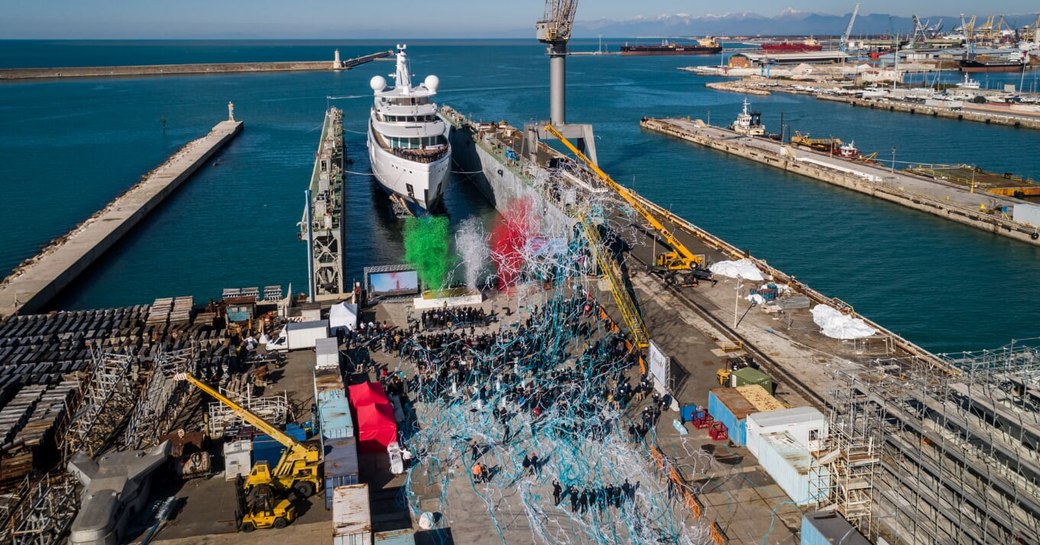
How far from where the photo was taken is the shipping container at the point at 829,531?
21.0 meters

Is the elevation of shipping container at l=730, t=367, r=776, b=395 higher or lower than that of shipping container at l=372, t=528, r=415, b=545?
higher

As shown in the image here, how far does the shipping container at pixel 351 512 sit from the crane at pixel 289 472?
1943 mm

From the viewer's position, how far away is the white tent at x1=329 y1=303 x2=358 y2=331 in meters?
38.6

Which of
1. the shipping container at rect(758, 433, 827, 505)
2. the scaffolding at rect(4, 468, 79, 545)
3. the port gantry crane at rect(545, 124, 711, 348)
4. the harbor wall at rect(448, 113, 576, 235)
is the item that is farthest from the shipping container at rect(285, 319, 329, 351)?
the shipping container at rect(758, 433, 827, 505)

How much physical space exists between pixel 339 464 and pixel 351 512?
2858 millimetres

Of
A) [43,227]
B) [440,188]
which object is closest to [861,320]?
[440,188]

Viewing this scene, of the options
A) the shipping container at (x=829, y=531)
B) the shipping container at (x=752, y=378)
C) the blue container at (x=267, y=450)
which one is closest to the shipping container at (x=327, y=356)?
the blue container at (x=267, y=450)

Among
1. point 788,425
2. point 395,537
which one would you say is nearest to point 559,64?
point 788,425

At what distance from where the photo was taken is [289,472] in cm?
2550

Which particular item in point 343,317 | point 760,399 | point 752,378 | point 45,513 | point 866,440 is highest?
point 866,440

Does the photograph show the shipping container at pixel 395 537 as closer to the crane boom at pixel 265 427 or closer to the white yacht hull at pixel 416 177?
the crane boom at pixel 265 427

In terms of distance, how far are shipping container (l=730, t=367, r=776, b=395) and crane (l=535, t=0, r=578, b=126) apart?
1710 inches

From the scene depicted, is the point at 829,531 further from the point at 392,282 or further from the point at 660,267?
the point at 392,282

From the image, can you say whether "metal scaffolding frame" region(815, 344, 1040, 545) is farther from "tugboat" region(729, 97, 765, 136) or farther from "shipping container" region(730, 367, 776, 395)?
"tugboat" region(729, 97, 765, 136)
